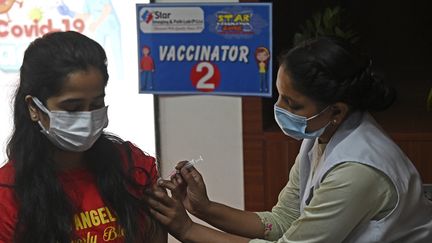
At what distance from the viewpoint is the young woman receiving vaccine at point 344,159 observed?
159cm

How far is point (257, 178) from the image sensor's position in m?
2.79

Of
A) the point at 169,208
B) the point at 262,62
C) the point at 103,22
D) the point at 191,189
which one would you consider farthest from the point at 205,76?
the point at 169,208

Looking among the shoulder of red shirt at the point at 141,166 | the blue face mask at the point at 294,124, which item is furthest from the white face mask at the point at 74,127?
the blue face mask at the point at 294,124

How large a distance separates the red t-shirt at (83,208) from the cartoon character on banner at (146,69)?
1.17 meters

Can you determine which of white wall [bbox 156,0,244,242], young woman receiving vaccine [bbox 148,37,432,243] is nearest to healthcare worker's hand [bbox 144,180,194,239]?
young woman receiving vaccine [bbox 148,37,432,243]

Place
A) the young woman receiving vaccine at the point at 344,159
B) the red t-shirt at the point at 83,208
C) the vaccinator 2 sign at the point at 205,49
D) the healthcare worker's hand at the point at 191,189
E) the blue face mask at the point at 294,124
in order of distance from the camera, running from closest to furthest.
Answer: the red t-shirt at the point at 83,208 < the young woman receiving vaccine at the point at 344,159 < the blue face mask at the point at 294,124 < the healthcare worker's hand at the point at 191,189 < the vaccinator 2 sign at the point at 205,49

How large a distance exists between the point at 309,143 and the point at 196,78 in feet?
3.16

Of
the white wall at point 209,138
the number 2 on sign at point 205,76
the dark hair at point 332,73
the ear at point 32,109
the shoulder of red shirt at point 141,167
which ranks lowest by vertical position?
the white wall at point 209,138

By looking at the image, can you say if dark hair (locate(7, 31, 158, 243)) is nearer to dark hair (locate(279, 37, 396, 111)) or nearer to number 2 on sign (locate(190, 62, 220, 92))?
dark hair (locate(279, 37, 396, 111))

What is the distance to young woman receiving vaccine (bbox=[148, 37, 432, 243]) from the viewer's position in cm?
159

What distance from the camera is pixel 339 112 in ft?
5.54

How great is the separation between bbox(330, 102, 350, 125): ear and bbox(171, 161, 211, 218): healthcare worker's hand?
0.43 m

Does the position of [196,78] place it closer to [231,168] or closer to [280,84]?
[231,168]

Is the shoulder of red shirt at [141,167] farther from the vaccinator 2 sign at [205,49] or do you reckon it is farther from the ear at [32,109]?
the vaccinator 2 sign at [205,49]
